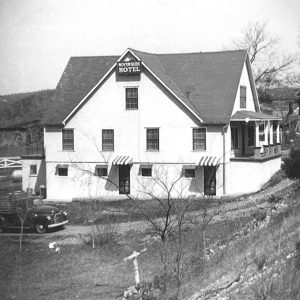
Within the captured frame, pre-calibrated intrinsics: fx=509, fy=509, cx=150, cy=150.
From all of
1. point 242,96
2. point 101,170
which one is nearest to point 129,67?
point 101,170

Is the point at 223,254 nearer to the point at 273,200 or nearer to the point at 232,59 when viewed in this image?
the point at 273,200

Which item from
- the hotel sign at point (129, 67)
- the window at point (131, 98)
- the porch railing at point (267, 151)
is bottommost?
the porch railing at point (267, 151)

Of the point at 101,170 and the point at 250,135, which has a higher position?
the point at 250,135

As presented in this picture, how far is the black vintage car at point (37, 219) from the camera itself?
24125mm

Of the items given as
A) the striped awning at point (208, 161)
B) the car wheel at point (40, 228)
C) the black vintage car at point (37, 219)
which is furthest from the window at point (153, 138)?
the car wheel at point (40, 228)

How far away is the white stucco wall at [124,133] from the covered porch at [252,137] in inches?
87.4

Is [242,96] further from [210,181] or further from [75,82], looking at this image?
[75,82]

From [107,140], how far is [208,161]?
23.1 feet

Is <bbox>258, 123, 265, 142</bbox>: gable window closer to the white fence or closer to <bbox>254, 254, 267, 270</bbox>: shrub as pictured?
the white fence

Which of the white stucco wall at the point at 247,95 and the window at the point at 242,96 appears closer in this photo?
the white stucco wall at the point at 247,95

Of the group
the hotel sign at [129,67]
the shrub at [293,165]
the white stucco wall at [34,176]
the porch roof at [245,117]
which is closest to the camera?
the shrub at [293,165]

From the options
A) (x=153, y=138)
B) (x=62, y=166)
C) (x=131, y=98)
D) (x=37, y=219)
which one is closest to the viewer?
(x=37, y=219)

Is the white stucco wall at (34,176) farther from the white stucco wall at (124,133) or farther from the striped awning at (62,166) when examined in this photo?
the striped awning at (62,166)

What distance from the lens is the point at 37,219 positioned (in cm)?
2431
